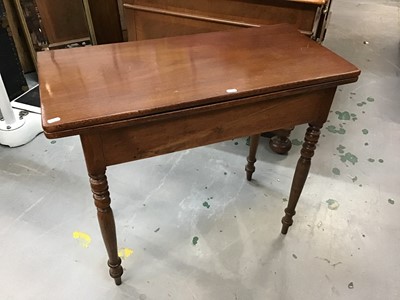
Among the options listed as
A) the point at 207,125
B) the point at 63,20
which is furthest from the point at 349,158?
the point at 63,20

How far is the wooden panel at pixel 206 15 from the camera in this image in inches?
52.3

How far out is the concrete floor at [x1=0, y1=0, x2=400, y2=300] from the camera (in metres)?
1.17

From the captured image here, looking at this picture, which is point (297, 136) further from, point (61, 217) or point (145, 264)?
point (61, 217)

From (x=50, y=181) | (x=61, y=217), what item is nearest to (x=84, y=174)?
(x=50, y=181)

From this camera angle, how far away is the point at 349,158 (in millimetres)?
1701

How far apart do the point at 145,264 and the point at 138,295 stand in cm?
11

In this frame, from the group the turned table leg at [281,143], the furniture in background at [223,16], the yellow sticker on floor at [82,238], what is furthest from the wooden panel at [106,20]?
the yellow sticker on floor at [82,238]

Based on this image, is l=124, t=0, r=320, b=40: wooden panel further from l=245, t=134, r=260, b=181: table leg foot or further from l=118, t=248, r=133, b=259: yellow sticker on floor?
l=118, t=248, r=133, b=259: yellow sticker on floor

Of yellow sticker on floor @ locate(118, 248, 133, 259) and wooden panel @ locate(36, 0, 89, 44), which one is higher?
wooden panel @ locate(36, 0, 89, 44)

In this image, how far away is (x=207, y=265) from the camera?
1.22m

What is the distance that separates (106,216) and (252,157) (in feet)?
2.42

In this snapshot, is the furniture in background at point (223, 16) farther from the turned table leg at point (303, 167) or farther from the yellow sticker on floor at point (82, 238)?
the yellow sticker on floor at point (82, 238)

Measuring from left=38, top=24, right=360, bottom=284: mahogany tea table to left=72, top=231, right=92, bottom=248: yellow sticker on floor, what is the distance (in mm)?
251

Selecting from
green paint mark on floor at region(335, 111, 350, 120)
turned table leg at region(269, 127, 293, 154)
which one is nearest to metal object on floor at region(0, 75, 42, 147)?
turned table leg at region(269, 127, 293, 154)
